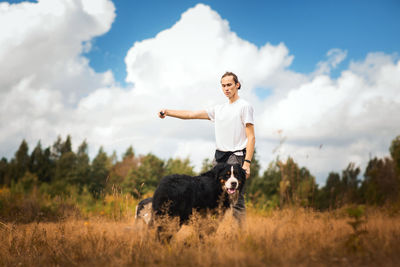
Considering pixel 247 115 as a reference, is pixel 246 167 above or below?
below

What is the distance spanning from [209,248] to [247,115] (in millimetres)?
1992

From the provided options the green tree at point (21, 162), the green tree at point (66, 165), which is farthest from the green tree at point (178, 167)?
the green tree at point (21, 162)

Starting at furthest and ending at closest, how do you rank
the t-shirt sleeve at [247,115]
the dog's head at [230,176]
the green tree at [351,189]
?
1. the green tree at [351,189]
2. the t-shirt sleeve at [247,115]
3. the dog's head at [230,176]

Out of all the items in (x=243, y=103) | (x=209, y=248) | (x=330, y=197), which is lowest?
(x=209, y=248)

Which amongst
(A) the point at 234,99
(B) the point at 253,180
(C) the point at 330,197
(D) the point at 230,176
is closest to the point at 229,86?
(A) the point at 234,99

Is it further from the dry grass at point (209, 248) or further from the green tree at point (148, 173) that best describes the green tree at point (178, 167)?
the dry grass at point (209, 248)

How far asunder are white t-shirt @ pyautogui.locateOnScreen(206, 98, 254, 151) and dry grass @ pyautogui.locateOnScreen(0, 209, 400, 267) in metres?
1.12

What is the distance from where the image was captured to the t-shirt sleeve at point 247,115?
4.07m

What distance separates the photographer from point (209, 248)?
2871mm

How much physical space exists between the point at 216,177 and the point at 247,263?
159cm

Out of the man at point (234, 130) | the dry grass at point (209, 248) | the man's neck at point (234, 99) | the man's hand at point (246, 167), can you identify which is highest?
the man's neck at point (234, 99)

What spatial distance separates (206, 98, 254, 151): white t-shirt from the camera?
4.13 meters

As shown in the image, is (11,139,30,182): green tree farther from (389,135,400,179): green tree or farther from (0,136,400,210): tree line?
(389,135,400,179): green tree

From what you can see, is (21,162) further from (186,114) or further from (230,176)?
(230,176)
